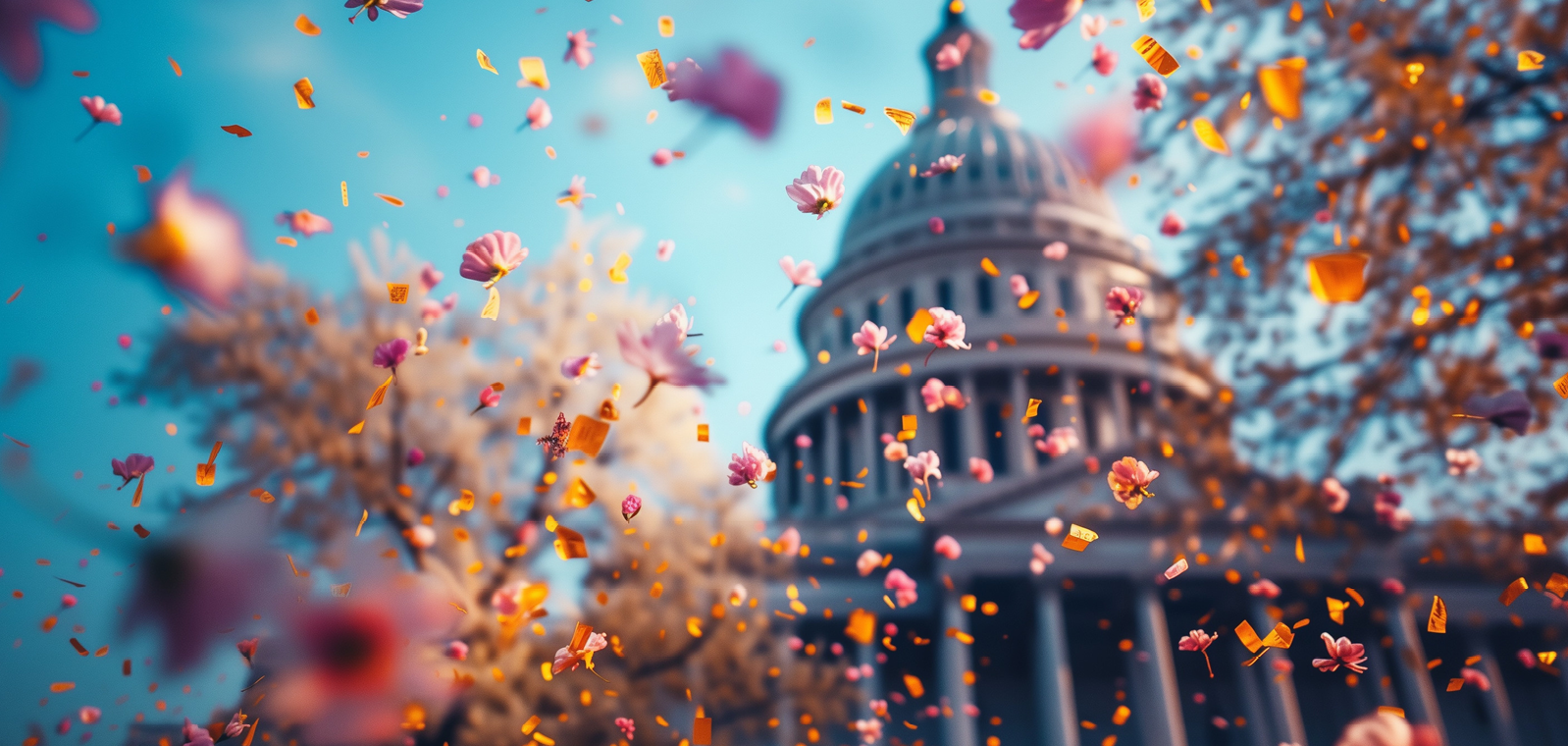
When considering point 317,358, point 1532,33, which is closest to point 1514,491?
point 1532,33

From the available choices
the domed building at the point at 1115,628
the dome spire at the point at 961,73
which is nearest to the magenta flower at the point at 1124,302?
the domed building at the point at 1115,628

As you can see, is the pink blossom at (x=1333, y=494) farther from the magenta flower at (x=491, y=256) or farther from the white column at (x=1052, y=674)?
the white column at (x=1052, y=674)

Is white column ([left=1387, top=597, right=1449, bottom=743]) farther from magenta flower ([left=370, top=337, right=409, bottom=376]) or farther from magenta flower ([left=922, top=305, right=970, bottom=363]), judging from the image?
magenta flower ([left=370, top=337, right=409, bottom=376])

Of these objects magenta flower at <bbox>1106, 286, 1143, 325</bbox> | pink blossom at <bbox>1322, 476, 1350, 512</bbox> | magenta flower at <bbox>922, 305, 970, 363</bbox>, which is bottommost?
pink blossom at <bbox>1322, 476, 1350, 512</bbox>

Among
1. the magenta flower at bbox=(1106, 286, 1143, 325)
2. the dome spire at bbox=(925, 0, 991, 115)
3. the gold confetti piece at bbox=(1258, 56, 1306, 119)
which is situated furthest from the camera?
the dome spire at bbox=(925, 0, 991, 115)

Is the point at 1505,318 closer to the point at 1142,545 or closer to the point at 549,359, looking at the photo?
the point at 549,359

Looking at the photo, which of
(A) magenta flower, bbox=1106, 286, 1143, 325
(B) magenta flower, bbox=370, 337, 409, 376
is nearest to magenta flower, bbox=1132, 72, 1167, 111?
(A) magenta flower, bbox=1106, 286, 1143, 325

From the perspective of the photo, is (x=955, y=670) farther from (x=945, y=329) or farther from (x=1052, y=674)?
(x=945, y=329)
